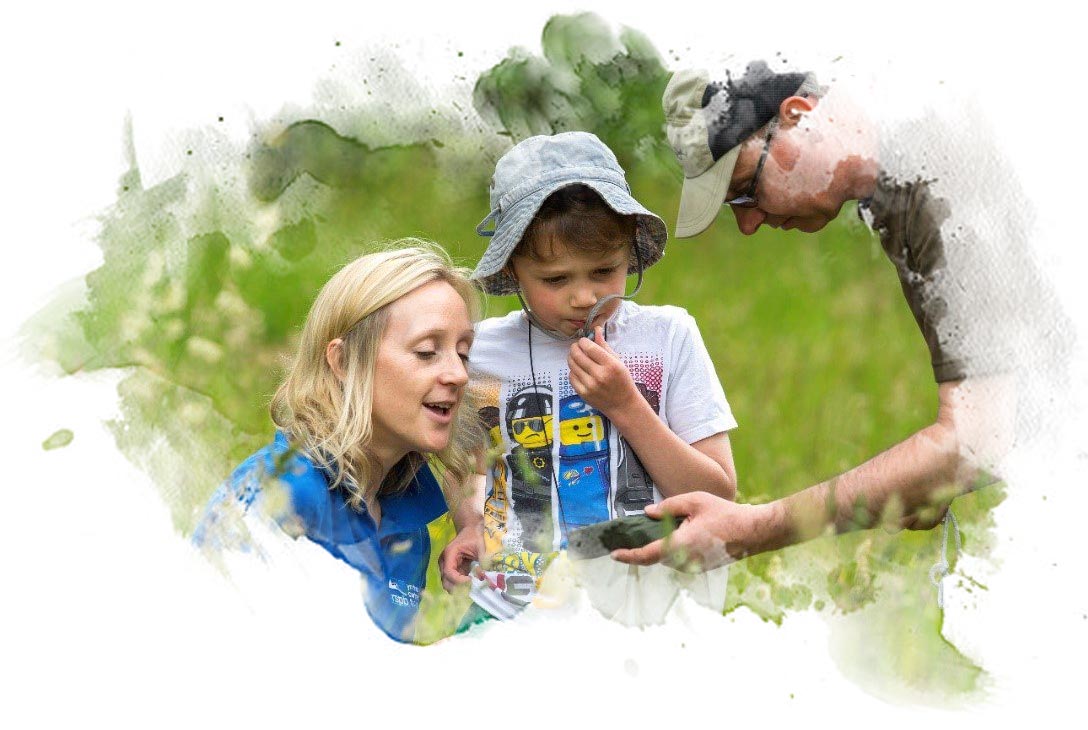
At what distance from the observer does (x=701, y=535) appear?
294 cm

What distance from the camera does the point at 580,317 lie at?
9.79 ft

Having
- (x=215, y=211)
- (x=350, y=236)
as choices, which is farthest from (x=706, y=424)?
(x=215, y=211)

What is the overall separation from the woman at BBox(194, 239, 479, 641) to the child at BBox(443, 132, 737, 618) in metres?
0.15

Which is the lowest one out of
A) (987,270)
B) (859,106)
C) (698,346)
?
(698,346)

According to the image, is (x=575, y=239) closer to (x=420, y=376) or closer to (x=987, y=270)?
(x=420, y=376)

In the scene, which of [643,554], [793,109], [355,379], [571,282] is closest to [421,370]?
[355,379]

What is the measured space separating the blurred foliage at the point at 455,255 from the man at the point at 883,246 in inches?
15.8

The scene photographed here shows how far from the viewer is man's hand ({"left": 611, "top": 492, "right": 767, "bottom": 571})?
2.93 meters

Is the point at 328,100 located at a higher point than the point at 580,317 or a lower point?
higher

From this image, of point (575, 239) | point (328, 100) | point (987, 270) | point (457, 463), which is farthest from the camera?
point (328, 100)

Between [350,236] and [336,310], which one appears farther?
[350,236]

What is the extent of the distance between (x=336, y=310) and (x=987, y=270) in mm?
1575

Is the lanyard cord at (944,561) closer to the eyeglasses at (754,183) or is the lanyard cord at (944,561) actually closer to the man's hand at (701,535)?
the man's hand at (701,535)

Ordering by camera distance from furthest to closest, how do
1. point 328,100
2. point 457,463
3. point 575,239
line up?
point 328,100 → point 457,463 → point 575,239
